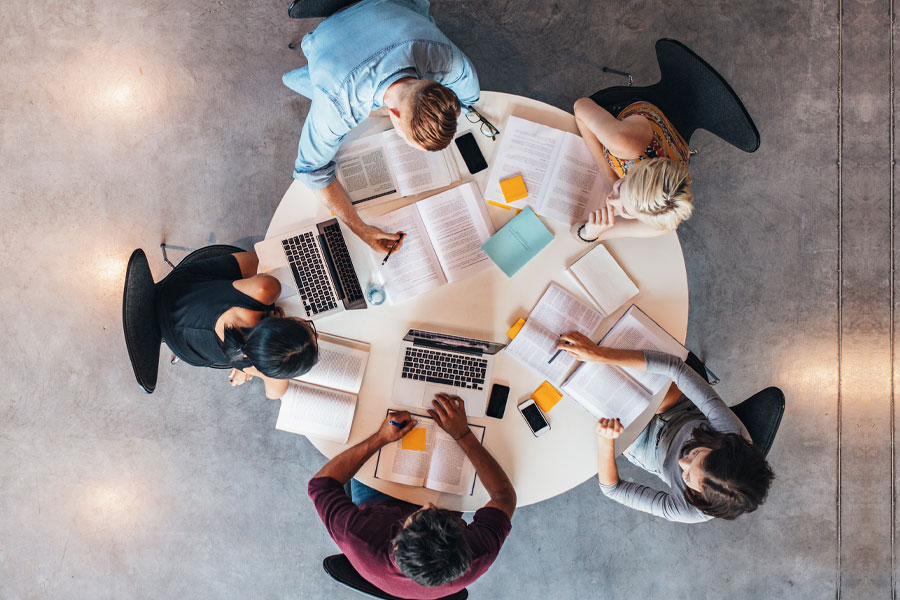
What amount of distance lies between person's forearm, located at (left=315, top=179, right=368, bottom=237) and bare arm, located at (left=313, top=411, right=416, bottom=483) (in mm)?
733

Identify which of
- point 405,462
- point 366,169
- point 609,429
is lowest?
point 405,462

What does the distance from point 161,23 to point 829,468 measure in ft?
14.1

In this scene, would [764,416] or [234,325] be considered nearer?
[234,325]

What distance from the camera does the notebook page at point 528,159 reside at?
193 centimetres

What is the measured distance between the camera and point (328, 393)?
1.96m

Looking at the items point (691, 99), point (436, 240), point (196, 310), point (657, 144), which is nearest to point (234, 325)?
point (196, 310)

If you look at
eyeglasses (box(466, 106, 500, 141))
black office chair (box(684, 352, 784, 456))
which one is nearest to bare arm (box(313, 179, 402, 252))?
eyeglasses (box(466, 106, 500, 141))

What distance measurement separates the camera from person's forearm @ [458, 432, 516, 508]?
1894 millimetres

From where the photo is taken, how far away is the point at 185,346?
1.92 metres

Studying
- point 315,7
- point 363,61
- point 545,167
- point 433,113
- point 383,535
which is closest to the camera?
point 433,113

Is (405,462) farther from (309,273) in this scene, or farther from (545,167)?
(545,167)

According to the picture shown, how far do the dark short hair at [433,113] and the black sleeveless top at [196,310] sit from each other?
852 mm

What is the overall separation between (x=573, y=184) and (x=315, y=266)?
1021mm

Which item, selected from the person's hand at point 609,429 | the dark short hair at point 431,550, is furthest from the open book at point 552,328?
the dark short hair at point 431,550
